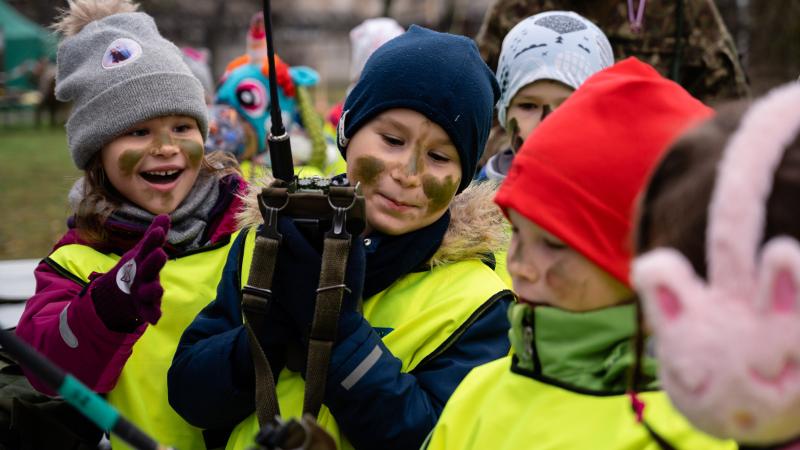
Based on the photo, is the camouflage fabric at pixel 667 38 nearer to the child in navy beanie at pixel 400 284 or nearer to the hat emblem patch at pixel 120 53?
the hat emblem patch at pixel 120 53

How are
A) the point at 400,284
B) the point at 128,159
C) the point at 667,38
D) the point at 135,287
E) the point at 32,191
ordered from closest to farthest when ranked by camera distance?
1. the point at 135,287
2. the point at 400,284
3. the point at 128,159
4. the point at 667,38
5. the point at 32,191

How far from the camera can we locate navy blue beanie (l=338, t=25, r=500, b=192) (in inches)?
91.0

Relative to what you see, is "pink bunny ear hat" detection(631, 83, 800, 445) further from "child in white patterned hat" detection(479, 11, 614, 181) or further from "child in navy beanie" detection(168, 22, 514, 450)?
"child in white patterned hat" detection(479, 11, 614, 181)

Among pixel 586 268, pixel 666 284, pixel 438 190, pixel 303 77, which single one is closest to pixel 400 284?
pixel 438 190

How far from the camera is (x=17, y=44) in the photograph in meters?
30.8

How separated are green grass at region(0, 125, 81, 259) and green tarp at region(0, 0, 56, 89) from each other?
6.63 m

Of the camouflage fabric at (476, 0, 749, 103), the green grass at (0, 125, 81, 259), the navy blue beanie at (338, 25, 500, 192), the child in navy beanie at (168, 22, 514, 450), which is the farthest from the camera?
the green grass at (0, 125, 81, 259)

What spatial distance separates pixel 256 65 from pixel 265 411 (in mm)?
4153

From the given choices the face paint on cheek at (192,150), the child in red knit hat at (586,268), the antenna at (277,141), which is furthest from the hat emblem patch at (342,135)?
the child in red knit hat at (586,268)

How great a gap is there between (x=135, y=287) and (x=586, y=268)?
109cm

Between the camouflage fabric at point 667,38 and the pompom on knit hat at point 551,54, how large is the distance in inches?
36.2

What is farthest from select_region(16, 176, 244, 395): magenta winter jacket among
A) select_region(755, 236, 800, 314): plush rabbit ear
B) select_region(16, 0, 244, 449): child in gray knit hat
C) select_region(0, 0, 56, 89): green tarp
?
select_region(0, 0, 56, 89): green tarp

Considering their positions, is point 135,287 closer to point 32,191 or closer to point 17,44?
point 32,191

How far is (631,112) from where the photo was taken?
166 cm
